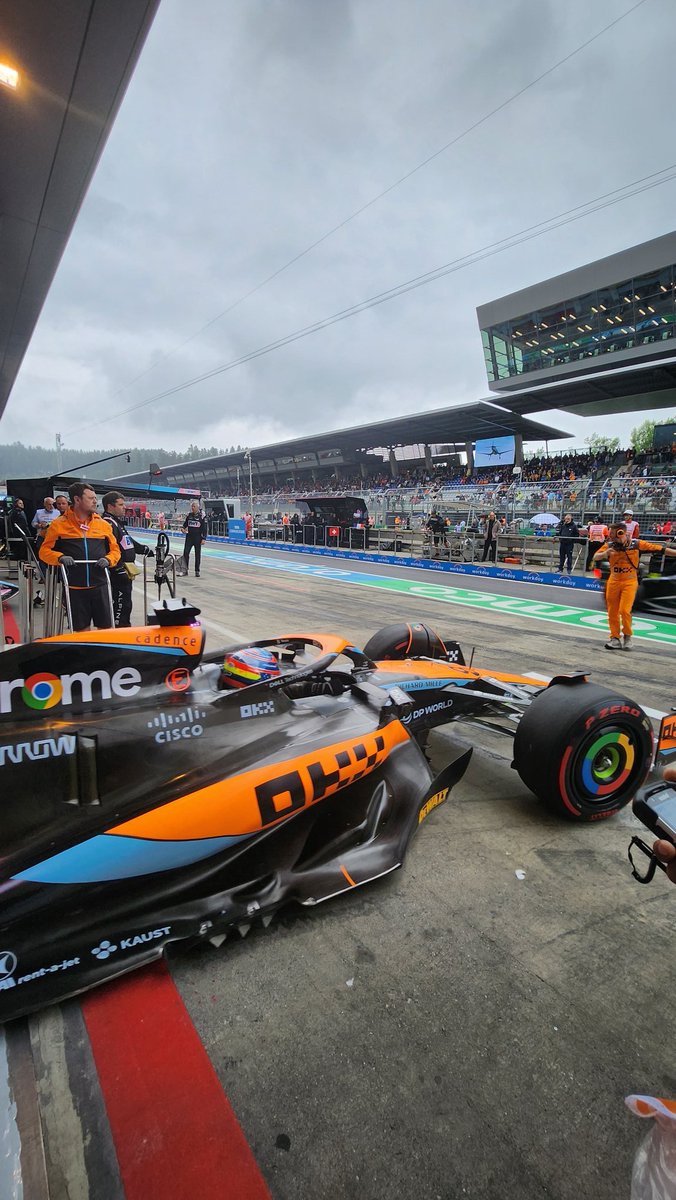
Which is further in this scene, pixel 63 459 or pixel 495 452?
pixel 63 459

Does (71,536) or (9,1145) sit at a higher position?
(71,536)

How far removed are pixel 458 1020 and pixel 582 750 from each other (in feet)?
4.86

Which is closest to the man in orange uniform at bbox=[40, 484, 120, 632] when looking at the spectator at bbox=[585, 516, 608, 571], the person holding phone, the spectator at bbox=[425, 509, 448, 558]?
the person holding phone

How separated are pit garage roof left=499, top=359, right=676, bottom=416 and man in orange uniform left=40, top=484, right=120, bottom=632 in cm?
2990

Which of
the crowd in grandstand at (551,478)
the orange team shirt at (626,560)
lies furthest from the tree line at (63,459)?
the orange team shirt at (626,560)

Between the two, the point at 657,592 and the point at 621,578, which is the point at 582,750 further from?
the point at 657,592

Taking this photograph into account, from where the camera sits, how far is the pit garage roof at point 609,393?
93.4 feet

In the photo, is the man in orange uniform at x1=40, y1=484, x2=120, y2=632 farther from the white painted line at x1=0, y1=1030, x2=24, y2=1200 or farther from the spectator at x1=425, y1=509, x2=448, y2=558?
the spectator at x1=425, y1=509, x2=448, y2=558

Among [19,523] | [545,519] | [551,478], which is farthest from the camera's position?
[551,478]

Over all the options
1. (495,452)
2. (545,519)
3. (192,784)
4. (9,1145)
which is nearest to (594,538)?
(545,519)

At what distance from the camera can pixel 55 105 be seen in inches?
202

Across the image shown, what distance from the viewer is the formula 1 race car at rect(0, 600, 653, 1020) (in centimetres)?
172

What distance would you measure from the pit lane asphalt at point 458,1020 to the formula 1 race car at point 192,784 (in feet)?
0.61

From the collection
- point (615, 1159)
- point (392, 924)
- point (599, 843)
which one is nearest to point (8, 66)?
point (392, 924)
